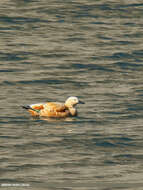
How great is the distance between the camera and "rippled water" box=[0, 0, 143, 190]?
1500 centimetres

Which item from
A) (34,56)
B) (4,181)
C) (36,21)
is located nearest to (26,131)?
(4,181)

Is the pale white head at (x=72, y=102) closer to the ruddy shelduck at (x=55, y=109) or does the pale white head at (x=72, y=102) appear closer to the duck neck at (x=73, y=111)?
the ruddy shelduck at (x=55, y=109)

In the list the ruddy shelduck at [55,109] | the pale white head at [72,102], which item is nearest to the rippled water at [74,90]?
the ruddy shelduck at [55,109]

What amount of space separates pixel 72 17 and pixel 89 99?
1619 cm

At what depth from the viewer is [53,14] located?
39.6 metres

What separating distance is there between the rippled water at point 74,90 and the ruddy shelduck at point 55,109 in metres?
0.30

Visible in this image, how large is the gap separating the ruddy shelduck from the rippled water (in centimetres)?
30

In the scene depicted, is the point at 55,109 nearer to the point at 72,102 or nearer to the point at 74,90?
the point at 72,102

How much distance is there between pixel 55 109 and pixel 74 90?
3505 millimetres

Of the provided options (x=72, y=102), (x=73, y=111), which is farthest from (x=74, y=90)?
(x=73, y=111)

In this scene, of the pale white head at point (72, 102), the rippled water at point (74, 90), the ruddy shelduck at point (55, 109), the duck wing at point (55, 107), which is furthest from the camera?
the pale white head at point (72, 102)

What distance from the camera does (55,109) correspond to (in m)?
21.0

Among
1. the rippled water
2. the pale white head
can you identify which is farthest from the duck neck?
the rippled water

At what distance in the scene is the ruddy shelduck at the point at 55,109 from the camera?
2070 centimetres
